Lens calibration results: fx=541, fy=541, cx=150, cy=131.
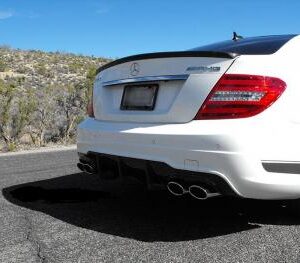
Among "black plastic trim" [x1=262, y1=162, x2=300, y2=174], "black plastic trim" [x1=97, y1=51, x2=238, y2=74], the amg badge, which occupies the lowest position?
"black plastic trim" [x1=262, y1=162, x2=300, y2=174]

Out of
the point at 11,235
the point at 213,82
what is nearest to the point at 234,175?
the point at 213,82

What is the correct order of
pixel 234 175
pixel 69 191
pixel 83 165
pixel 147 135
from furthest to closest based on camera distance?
pixel 69 191 < pixel 83 165 < pixel 147 135 < pixel 234 175

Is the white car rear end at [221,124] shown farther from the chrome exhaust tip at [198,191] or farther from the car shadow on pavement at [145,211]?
the car shadow on pavement at [145,211]

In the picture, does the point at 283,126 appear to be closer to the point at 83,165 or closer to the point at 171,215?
the point at 171,215

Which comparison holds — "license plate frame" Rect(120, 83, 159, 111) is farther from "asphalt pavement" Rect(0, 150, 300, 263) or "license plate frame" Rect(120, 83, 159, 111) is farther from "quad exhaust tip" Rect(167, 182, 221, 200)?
"asphalt pavement" Rect(0, 150, 300, 263)

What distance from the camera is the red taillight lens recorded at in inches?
145

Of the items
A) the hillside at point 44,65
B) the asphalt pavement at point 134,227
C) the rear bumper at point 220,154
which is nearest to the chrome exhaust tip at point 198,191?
the rear bumper at point 220,154

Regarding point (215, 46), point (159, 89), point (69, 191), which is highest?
point (215, 46)

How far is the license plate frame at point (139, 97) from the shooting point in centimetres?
412

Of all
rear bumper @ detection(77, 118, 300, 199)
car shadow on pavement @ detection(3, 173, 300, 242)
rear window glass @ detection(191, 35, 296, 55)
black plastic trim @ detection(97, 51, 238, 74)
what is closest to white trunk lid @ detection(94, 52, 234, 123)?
black plastic trim @ detection(97, 51, 238, 74)

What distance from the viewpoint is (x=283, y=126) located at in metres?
3.72

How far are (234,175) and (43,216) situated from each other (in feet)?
5.85

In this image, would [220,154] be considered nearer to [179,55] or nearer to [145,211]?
[179,55]

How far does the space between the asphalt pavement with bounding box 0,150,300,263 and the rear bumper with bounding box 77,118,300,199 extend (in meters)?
0.41
